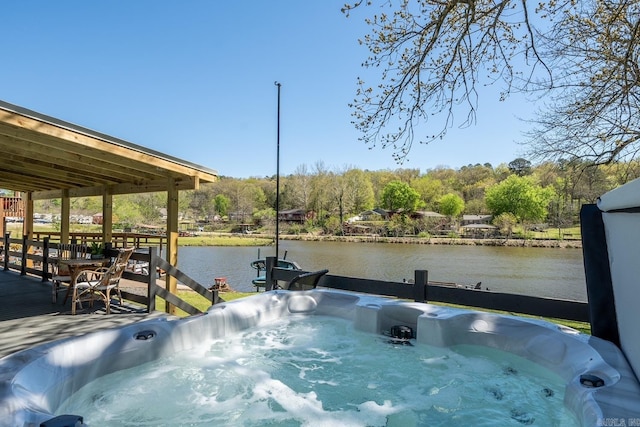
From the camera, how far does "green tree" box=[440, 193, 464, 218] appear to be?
4269 cm

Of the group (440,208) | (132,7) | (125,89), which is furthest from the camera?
(440,208)

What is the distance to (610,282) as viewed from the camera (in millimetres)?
2146

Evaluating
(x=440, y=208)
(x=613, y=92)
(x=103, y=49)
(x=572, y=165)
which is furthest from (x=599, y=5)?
(x=440, y=208)

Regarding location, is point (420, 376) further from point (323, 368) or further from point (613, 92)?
point (613, 92)

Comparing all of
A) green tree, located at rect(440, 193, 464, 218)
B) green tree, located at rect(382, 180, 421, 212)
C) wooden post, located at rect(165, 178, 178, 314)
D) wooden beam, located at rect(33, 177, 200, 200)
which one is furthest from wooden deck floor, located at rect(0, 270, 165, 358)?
green tree, located at rect(440, 193, 464, 218)

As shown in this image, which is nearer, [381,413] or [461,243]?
[381,413]

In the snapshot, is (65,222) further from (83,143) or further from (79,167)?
(83,143)

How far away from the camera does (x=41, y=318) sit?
3.94m

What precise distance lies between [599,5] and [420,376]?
17.4ft

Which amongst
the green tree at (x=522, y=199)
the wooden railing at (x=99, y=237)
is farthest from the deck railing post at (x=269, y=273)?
the green tree at (x=522, y=199)

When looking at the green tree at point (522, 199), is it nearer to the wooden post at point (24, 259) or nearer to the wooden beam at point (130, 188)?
the wooden beam at point (130, 188)

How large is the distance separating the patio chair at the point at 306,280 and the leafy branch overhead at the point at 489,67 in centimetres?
246

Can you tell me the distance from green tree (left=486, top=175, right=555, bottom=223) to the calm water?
13116mm

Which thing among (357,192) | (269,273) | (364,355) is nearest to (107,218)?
(269,273)
